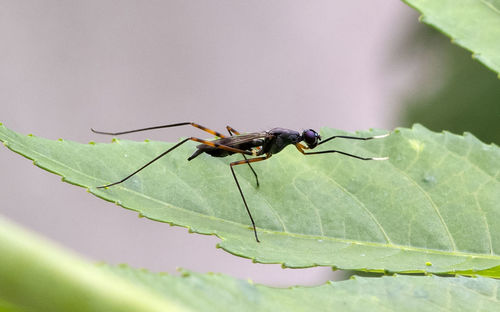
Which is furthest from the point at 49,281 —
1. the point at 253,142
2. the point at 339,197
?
the point at 253,142

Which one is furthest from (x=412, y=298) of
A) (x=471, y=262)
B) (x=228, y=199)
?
(x=228, y=199)

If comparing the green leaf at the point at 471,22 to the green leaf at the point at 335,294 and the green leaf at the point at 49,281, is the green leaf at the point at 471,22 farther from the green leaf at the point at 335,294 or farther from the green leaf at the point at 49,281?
the green leaf at the point at 49,281

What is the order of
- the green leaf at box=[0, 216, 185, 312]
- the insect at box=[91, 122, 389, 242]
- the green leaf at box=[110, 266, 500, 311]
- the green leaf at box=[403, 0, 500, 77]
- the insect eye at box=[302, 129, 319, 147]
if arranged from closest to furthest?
the green leaf at box=[0, 216, 185, 312], the green leaf at box=[110, 266, 500, 311], the green leaf at box=[403, 0, 500, 77], the insect at box=[91, 122, 389, 242], the insect eye at box=[302, 129, 319, 147]

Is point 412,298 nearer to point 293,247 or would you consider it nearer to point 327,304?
point 327,304

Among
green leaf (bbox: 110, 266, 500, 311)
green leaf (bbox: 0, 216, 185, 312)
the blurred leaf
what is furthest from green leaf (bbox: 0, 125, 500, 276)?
the blurred leaf

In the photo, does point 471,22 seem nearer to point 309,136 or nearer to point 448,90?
point 309,136

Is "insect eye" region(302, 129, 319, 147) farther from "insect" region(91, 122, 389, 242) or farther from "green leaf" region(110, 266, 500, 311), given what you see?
"green leaf" region(110, 266, 500, 311)

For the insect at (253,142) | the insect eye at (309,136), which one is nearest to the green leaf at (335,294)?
the insect at (253,142)
